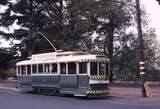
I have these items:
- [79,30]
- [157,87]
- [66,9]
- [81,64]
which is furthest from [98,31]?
[81,64]

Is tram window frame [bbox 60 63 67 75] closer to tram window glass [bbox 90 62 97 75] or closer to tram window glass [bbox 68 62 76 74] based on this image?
tram window glass [bbox 68 62 76 74]

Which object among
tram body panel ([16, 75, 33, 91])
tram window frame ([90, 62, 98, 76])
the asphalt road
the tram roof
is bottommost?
the asphalt road

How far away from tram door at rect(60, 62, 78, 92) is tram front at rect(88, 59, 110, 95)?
54.6 inches

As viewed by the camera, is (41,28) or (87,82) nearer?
(87,82)

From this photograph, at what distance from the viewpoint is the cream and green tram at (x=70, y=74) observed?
3073 cm

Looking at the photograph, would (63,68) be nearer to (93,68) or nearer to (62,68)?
(62,68)

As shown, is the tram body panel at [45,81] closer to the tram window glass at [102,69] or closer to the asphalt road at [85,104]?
the tram window glass at [102,69]

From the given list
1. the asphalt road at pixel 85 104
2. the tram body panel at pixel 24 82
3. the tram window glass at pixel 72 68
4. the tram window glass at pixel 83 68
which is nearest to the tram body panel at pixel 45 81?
the tram body panel at pixel 24 82

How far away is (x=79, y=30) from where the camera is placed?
49.8m

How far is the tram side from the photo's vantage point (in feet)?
101

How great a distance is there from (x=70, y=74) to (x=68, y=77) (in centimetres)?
28

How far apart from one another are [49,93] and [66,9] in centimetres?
1796

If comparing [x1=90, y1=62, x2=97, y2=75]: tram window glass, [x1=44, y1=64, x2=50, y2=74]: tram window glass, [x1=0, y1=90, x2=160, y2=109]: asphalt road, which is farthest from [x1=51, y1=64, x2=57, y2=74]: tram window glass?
Answer: [x1=0, y1=90, x2=160, y2=109]: asphalt road

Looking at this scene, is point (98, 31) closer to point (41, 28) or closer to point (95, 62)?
point (41, 28)
